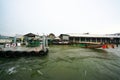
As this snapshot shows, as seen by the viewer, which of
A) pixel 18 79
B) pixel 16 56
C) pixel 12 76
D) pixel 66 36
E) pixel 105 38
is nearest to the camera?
pixel 18 79

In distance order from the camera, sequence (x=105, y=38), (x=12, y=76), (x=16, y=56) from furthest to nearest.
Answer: (x=105, y=38) < (x=16, y=56) < (x=12, y=76)

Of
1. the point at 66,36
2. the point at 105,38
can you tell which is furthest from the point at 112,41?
the point at 66,36

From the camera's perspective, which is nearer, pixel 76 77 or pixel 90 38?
pixel 76 77

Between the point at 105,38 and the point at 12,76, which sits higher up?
the point at 105,38

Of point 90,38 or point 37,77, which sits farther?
point 90,38

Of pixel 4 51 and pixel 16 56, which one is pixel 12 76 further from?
pixel 4 51

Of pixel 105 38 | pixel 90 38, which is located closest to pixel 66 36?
pixel 90 38

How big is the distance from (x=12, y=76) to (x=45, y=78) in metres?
2.61

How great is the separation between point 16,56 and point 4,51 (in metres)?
1.91

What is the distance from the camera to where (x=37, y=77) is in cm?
773

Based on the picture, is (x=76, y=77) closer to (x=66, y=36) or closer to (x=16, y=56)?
(x=16, y=56)

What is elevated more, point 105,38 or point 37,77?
point 105,38

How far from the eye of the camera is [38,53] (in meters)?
14.9

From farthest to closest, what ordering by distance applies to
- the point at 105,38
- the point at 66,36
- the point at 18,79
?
the point at 66,36 < the point at 105,38 < the point at 18,79
